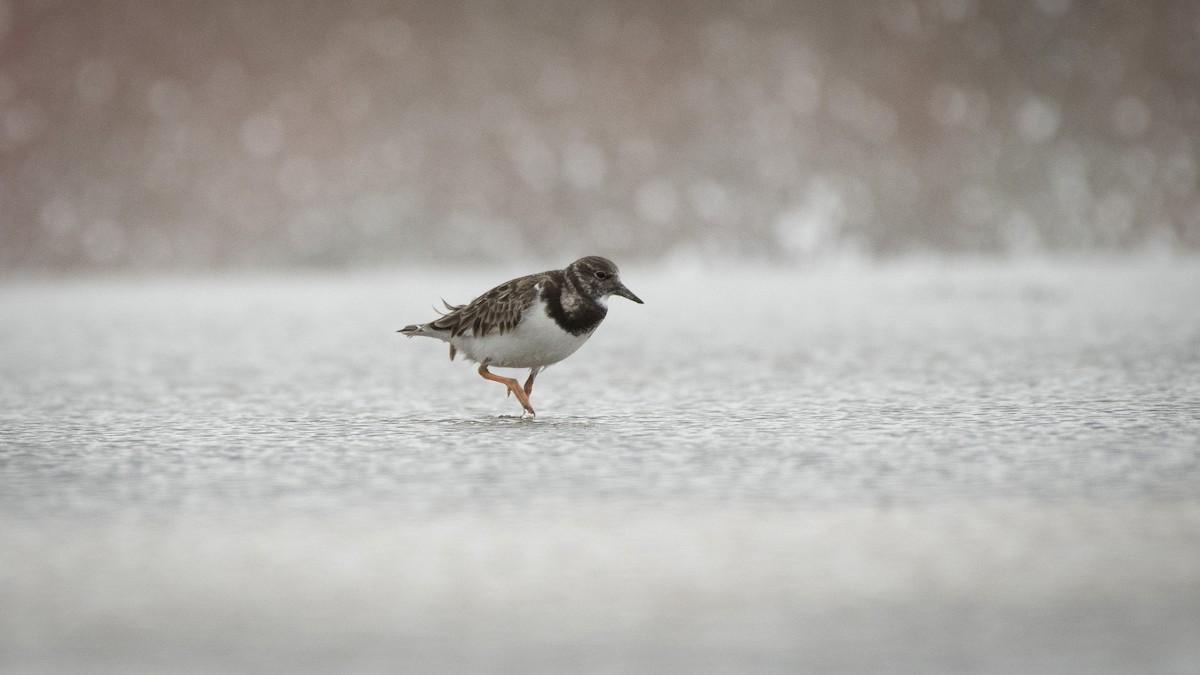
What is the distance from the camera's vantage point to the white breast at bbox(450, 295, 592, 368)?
7457mm

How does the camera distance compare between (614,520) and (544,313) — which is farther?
(544,313)

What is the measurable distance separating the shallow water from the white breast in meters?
0.37

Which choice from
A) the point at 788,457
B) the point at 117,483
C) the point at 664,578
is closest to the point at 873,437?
the point at 788,457

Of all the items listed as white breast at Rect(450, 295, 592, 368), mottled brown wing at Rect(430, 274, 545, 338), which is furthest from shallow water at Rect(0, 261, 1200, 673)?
mottled brown wing at Rect(430, 274, 545, 338)

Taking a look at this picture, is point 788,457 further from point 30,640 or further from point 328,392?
point 328,392

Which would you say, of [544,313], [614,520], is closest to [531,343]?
[544,313]

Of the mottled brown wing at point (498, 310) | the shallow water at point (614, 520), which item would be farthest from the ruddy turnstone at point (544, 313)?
the shallow water at point (614, 520)

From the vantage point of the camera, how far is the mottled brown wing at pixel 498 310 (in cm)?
754

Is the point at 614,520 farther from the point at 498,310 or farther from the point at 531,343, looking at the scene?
the point at 498,310

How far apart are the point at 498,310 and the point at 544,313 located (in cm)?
32

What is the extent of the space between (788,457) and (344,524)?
87.3 inches

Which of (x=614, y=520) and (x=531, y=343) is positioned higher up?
(x=531, y=343)

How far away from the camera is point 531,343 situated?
296 inches

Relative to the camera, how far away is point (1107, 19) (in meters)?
115
